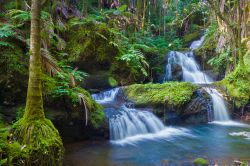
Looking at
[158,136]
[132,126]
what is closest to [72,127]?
[132,126]

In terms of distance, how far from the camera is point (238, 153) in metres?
7.57

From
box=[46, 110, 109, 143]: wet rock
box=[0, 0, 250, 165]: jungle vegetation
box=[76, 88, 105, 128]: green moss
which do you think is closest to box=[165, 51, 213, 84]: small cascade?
box=[0, 0, 250, 165]: jungle vegetation

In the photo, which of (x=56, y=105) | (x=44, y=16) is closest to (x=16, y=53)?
(x=44, y=16)

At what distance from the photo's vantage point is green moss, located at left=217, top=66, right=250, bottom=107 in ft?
39.6

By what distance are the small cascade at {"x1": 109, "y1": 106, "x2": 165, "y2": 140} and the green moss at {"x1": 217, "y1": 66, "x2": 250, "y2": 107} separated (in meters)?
3.62

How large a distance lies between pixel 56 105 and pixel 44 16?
7.35ft

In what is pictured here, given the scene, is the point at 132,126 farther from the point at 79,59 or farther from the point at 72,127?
the point at 79,59

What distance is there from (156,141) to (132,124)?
1067 millimetres

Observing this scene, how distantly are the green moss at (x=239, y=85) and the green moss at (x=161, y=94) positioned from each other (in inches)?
71.3

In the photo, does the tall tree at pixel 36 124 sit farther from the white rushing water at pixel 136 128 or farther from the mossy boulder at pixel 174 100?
the mossy boulder at pixel 174 100

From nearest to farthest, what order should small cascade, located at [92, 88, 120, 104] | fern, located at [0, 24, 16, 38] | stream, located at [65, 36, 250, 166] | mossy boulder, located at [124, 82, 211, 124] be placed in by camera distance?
fern, located at [0, 24, 16, 38]
stream, located at [65, 36, 250, 166]
mossy boulder, located at [124, 82, 211, 124]
small cascade, located at [92, 88, 120, 104]

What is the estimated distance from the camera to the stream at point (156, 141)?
7164mm

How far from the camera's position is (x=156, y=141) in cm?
892

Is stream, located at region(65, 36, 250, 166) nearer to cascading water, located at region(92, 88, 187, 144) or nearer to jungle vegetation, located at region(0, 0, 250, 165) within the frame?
cascading water, located at region(92, 88, 187, 144)
